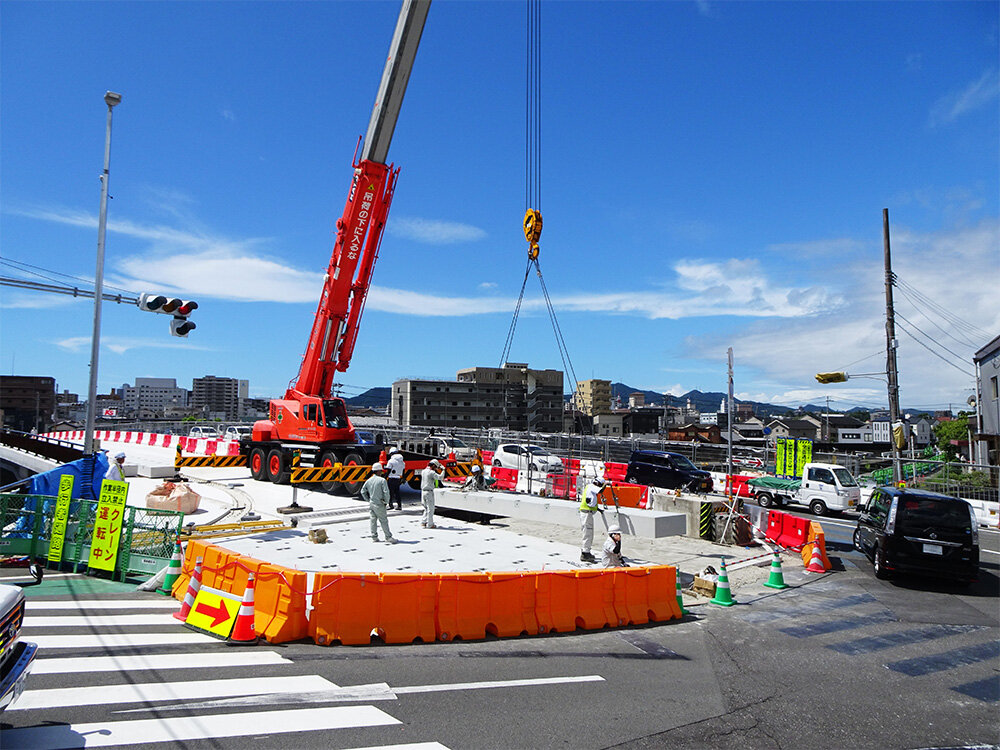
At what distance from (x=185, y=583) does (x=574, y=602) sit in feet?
18.9

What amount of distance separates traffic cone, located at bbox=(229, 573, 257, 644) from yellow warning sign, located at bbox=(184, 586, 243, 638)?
0.11 m

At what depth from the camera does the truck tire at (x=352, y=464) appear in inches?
752

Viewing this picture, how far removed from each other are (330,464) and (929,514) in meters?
15.2

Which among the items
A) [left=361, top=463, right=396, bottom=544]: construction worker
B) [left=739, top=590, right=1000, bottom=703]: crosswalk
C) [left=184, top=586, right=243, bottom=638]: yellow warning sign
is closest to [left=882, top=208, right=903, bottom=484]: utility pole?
[left=739, top=590, right=1000, bottom=703]: crosswalk

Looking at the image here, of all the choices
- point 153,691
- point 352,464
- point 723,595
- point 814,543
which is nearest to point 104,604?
point 153,691

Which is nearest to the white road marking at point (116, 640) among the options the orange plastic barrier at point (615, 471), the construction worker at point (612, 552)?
the construction worker at point (612, 552)

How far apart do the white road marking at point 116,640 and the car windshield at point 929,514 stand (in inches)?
446

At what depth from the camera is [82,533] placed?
36.2 feet

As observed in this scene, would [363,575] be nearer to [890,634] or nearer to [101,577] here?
[101,577]

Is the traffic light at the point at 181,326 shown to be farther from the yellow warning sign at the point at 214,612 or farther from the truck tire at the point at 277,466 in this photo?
the yellow warning sign at the point at 214,612

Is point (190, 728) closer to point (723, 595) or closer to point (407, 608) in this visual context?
point (407, 608)

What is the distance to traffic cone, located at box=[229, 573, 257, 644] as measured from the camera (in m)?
7.49

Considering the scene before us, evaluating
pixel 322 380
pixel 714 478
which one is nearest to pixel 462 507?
pixel 322 380

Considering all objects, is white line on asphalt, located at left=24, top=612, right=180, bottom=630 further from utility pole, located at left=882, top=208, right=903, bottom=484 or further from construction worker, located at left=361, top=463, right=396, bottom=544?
utility pole, located at left=882, top=208, right=903, bottom=484
